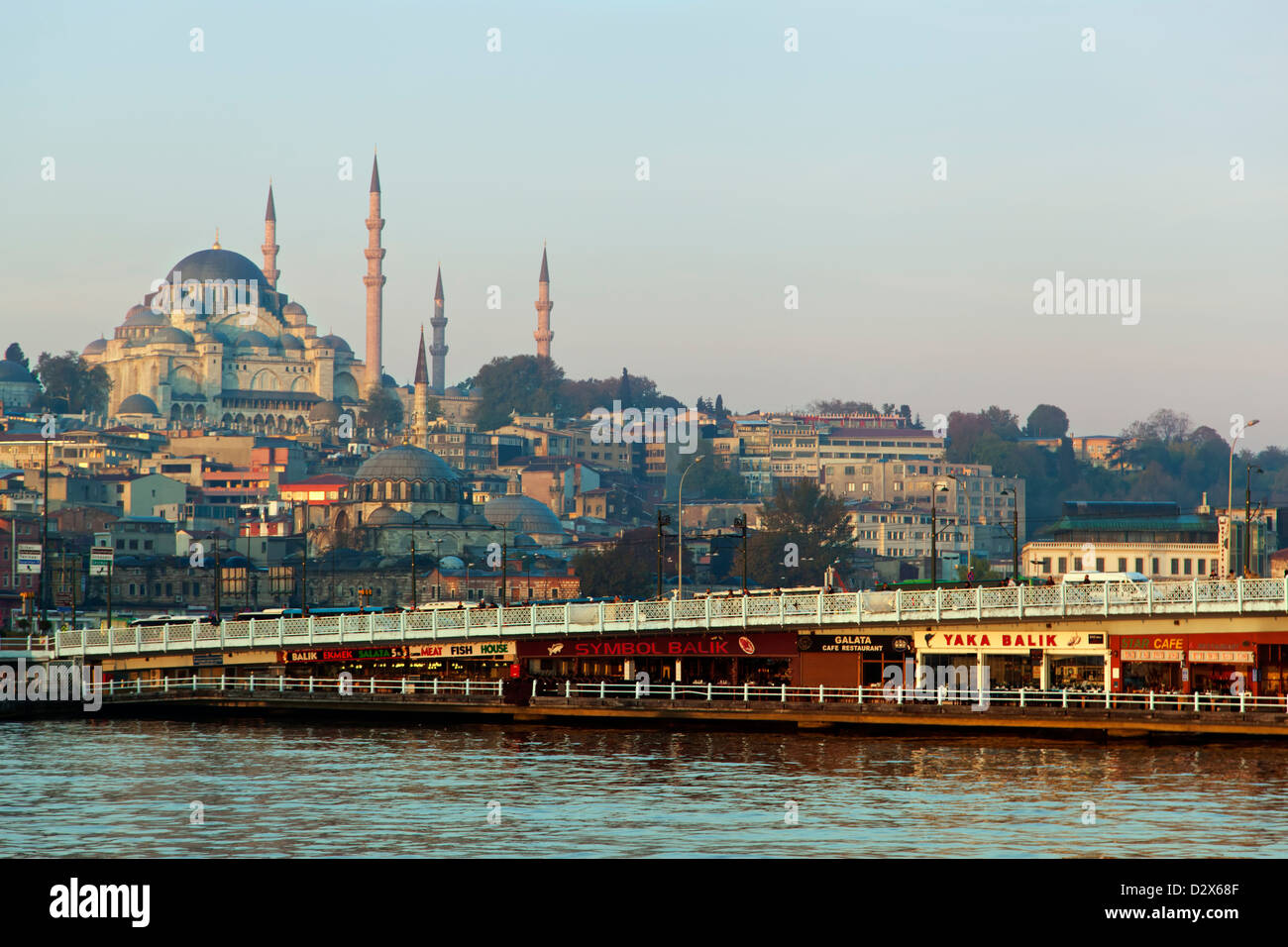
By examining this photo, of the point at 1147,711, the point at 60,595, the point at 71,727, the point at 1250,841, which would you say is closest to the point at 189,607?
the point at 60,595

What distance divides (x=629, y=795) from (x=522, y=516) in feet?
503

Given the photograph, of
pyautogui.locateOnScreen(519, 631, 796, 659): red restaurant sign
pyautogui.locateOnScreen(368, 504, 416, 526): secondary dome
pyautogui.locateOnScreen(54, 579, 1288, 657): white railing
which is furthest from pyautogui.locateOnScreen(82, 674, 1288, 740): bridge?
pyautogui.locateOnScreen(368, 504, 416, 526): secondary dome

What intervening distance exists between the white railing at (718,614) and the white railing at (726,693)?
5.02 ft

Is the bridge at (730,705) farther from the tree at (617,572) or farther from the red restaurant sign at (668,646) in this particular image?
the tree at (617,572)

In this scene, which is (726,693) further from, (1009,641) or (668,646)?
(1009,641)

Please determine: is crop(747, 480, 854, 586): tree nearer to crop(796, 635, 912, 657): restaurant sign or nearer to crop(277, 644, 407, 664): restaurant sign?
crop(277, 644, 407, 664): restaurant sign

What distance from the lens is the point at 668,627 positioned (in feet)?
197

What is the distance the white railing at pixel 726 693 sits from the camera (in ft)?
169

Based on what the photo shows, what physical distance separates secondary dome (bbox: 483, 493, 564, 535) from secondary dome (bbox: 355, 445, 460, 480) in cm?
540

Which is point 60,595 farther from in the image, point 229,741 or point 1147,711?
point 1147,711

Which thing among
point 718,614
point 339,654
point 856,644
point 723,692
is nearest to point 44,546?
point 339,654

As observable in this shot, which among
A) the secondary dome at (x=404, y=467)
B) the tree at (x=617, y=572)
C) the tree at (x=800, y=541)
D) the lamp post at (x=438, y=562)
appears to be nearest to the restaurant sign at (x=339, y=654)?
the lamp post at (x=438, y=562)

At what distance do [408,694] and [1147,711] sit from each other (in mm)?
22940

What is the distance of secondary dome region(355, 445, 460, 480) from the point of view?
18988 centimetres
